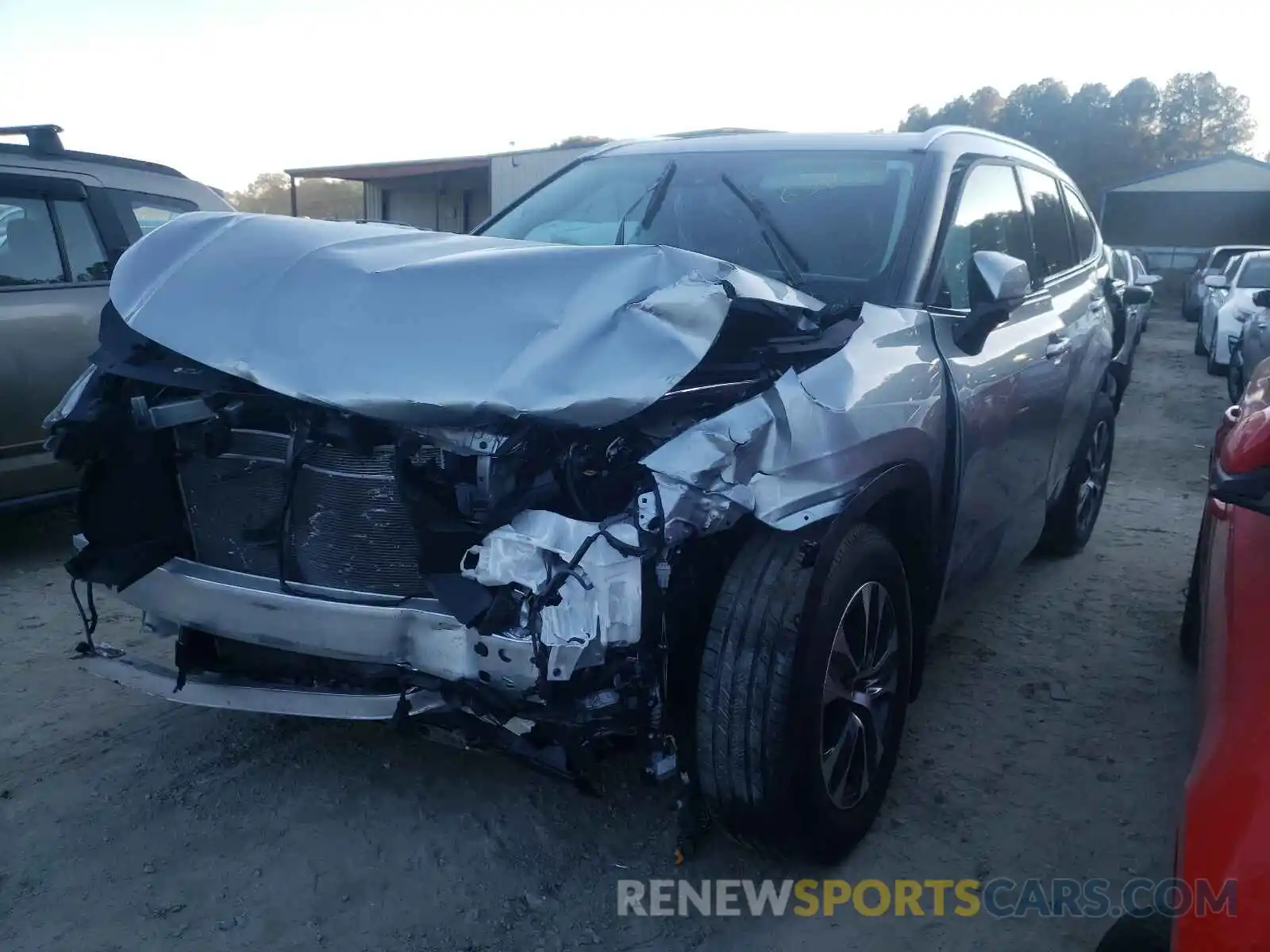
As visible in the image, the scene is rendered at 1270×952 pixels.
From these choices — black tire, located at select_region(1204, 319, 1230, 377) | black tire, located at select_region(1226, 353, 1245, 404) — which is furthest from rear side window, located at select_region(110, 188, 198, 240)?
black tire, located at select_region(1204, 319, 1230, 377)

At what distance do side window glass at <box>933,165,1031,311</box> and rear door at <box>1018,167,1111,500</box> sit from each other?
0.69 ft

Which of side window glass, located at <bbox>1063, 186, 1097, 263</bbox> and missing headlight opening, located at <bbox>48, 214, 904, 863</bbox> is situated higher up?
side window glass, located at <bbox>1063, 186, 1097, 263</bbox>

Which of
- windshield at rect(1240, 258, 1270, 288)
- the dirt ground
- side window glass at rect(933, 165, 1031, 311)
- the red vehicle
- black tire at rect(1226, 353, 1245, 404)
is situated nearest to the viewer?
the red vehicle

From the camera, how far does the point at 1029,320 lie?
401 centimetres

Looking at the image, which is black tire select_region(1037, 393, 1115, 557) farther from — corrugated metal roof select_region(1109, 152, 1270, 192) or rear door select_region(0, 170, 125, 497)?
corrugated metal roof select_region(1109, 152, 1270, 192)

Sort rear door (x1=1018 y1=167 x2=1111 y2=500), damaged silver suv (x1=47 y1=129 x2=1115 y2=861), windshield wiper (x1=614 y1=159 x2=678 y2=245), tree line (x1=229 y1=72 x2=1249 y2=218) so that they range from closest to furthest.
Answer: damaged silver suv (x1=47 y1=129 x2=1115 y2=861), windshield wiper (x1=614 y1=159 x2=678 y2=245), rear door (x1=1018 y1=167 x2=1111 y2=500), tree line (x1=229 y1=72 x2=1249 y2=218)

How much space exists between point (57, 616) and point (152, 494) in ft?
6.32

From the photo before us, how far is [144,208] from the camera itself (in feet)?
19.1

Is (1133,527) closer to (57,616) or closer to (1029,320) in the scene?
(1029,320)

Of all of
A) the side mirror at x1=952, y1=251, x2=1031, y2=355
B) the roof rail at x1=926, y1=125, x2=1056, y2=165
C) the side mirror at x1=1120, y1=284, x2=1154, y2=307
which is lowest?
the side mirror at x1=1120, y1=284, x2=1154, y2=307

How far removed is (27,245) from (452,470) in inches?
156

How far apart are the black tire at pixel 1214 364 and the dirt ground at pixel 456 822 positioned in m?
11.2

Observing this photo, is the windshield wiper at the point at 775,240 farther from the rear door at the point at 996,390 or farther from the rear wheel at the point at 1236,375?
the rear wheel at the point at 1236,375

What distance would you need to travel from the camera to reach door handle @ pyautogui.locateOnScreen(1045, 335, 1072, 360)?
4.10 meters
